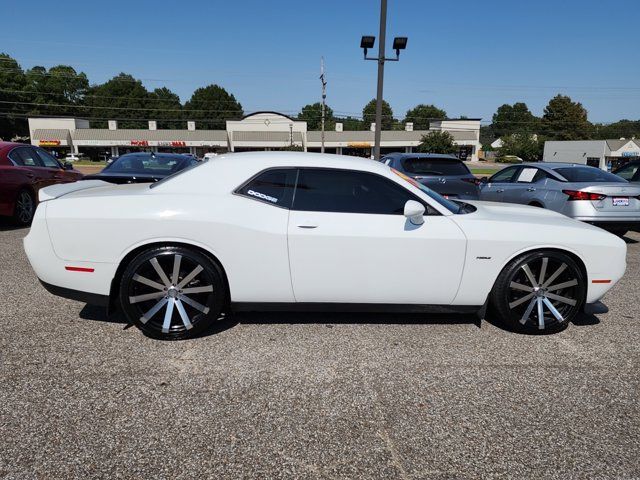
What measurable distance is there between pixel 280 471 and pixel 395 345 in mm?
1589

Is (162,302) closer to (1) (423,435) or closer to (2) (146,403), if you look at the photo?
(2) (146,403)

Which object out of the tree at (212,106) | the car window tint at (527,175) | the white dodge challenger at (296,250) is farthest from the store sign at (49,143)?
the white dodge challenger at (296,250)

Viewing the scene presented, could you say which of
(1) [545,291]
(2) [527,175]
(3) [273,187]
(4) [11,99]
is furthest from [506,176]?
(4) [11,99]

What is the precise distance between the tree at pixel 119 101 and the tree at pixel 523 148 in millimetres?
85648

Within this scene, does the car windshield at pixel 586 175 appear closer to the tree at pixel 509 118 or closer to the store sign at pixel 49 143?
the store sign at pixel 49 143

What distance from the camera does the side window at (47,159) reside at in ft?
28.5

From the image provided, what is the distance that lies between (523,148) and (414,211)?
8598 cm

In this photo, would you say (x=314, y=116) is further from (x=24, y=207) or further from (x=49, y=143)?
(x=24, y=207)

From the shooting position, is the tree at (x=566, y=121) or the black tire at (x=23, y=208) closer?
the black tire at (x=23, y=208)

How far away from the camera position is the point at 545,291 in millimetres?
3633

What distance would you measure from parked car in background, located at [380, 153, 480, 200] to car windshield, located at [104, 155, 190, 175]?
14.3 feet

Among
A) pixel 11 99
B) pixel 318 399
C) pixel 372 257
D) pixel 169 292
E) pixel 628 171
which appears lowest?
pixel 318 399

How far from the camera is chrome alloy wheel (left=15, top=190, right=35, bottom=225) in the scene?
25.3ft

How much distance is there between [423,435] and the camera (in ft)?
7.77
